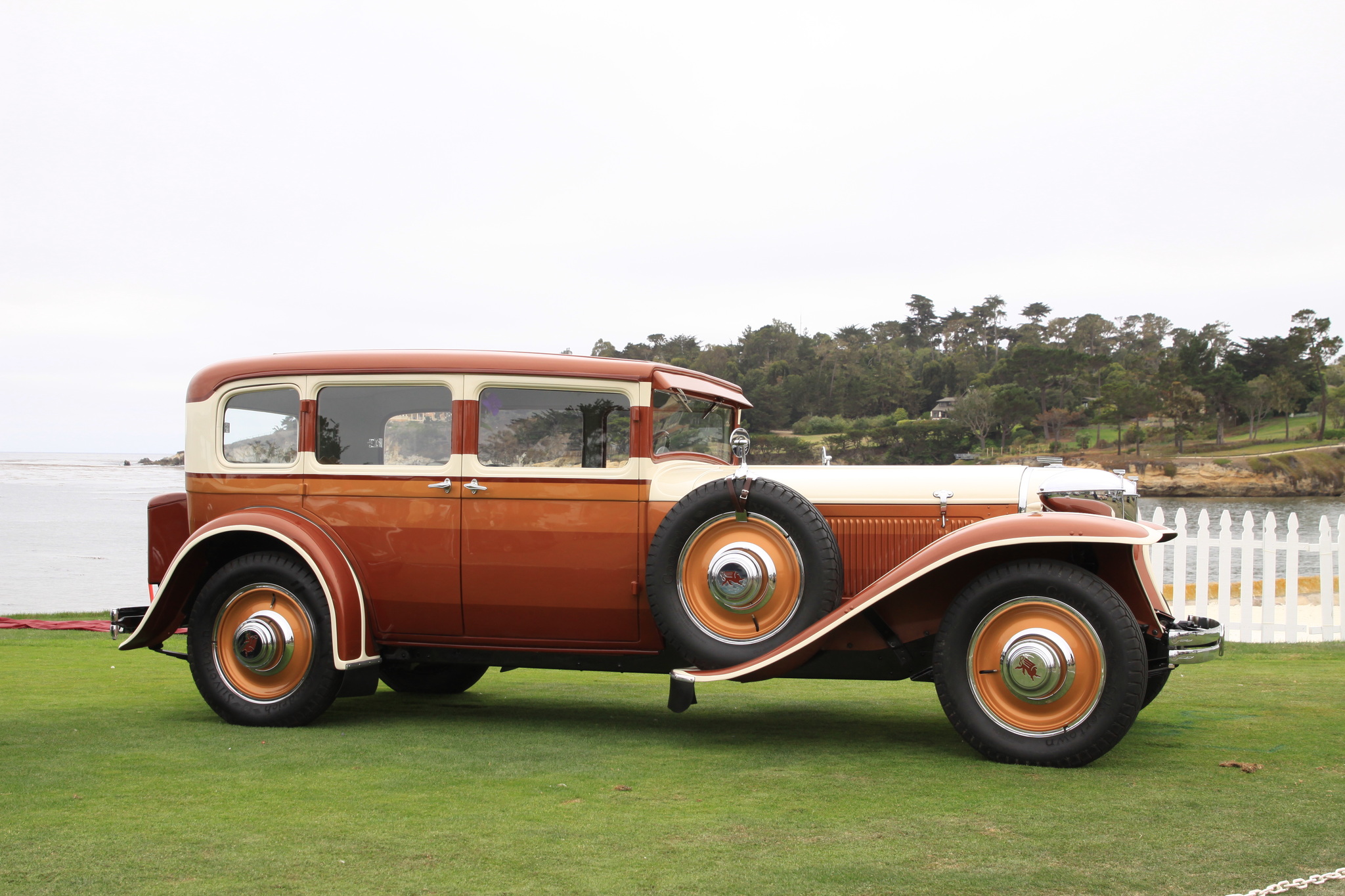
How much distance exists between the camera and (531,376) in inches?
219

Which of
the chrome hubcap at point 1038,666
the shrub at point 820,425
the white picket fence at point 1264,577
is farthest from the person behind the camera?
the shrub at point 820,425

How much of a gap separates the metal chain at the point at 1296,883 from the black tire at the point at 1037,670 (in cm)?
141

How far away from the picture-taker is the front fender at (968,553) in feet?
14.7

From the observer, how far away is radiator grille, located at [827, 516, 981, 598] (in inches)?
203

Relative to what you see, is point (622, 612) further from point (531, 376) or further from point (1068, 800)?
point (1068, 800)

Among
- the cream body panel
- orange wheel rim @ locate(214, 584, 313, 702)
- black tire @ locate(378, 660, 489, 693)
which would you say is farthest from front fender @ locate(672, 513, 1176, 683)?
black tire @ locate(378, 660, 489, 693)

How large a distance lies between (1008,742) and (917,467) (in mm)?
1512

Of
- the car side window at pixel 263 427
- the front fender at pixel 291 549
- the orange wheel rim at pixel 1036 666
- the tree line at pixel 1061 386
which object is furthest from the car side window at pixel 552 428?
the tree line at pixel 1061 386

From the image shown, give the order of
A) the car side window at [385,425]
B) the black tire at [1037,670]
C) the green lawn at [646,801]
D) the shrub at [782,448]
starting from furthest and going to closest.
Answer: the shrub at [782,448] → the car side window at [385,425] → the black tire at [1037,670] → the green lawn at [646,801]

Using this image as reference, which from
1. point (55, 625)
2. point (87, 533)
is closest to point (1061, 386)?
point (87, 533)

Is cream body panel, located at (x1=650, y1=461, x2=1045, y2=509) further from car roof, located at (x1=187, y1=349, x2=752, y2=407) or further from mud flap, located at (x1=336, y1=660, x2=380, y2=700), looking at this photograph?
mud flap, located at (x1=336, y1=660, x2=380, y2=700)

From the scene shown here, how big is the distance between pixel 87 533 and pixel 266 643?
34685 millimetres

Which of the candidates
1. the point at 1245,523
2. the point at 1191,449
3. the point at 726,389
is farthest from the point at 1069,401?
the point at 726,389

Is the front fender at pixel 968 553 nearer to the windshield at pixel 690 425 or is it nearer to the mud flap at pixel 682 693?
the mud flap at pixel 682 693
